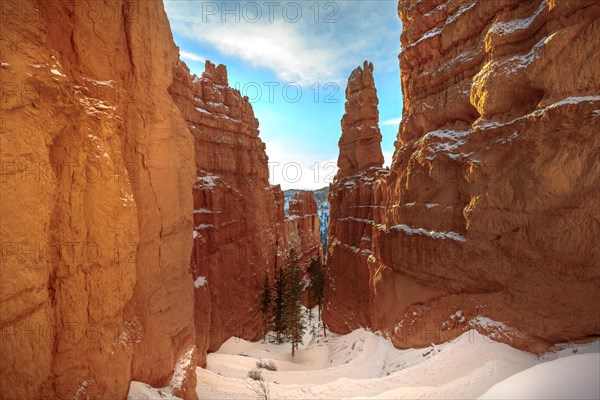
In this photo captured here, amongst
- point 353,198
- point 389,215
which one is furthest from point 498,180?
point 353,198

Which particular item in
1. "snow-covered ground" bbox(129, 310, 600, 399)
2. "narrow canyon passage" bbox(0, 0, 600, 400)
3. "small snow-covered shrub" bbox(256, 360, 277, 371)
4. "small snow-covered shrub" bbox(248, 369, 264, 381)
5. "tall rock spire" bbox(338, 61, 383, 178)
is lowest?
"small snow-covered shrub" bbox(256, 360, 277, 371)

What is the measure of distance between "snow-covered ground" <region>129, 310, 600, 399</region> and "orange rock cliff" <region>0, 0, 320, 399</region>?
7.32ft

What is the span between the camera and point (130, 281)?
9.30 meters

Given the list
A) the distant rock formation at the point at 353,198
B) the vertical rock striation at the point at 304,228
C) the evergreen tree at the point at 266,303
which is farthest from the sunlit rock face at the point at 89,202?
the vertical rock striation at the point at 304,228

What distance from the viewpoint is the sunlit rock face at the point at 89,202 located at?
6445 mm

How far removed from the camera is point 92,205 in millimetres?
8227

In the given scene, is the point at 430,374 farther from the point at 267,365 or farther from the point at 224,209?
the point at 224,209

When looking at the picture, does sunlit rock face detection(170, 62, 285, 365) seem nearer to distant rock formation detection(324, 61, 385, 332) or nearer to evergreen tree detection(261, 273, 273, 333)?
evergreen tree detection(261, 273, 273, 333)

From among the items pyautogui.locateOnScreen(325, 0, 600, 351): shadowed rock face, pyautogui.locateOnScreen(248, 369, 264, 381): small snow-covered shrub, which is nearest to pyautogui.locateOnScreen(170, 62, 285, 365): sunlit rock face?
pyautogui.locateOnScreen(248, 369, 264, 381): small snow-covered shrub

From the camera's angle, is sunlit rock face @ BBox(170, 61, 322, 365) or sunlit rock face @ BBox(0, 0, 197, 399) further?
sunlit rock face @ BBox(170, 61, 322, 365)

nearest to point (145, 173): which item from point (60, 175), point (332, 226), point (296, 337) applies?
point (60, 175)

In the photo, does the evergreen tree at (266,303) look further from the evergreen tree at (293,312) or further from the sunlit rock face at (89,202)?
the sunlit rock face at (89,202)

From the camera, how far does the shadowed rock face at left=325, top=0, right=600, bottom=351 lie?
11414mm

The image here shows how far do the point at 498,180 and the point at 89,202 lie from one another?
15.5m
